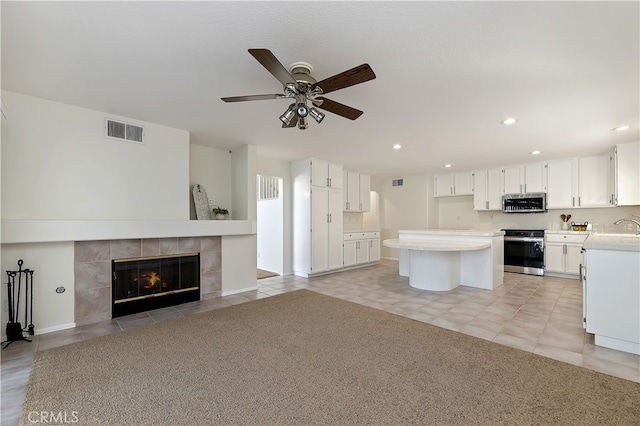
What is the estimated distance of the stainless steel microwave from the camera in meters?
5.88

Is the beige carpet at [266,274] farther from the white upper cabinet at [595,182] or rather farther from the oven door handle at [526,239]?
the white upper cabinet at [595,182]

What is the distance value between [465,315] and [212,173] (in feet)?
14.5

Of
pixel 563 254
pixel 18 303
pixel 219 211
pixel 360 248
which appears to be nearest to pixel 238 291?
pixel 219 211

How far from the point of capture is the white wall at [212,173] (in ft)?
15.3

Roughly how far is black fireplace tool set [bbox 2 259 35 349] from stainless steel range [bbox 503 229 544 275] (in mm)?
7803

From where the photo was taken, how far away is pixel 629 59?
7.19 ft

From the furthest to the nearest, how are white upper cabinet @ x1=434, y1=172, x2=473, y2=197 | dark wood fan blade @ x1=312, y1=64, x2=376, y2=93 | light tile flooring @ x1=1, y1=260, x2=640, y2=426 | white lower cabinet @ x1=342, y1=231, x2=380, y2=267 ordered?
white upper cabinet @ x1=434, y1=172, x2=473, y2=197
white lower cabinet @ x1=342, y1=231, x2=380, y2=267
light tile flooring @ x1=1, y1=260, x2=640, y2=426
dark wood fan blade @ x1=312, y1=64, x2=376, y2=93

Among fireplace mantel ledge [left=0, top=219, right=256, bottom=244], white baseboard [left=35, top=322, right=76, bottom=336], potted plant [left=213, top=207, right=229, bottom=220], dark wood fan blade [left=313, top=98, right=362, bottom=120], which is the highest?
dark wood fan blade [left=313, top=98, right=362, bottom=120]

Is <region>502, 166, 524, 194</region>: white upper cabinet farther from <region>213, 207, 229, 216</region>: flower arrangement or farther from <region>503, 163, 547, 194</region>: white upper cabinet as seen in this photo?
<region>213, 207, 229, 216</region>: flower arrangement

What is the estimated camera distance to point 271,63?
70.1 inches

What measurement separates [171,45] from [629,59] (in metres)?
3.54

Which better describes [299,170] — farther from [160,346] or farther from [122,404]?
[122,404]

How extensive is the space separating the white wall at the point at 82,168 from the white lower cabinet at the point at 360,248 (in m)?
3.64

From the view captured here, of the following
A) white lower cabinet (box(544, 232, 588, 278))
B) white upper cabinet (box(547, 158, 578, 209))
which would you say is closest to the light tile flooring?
white lower cabinet (box(544, 232, 588, 278))
